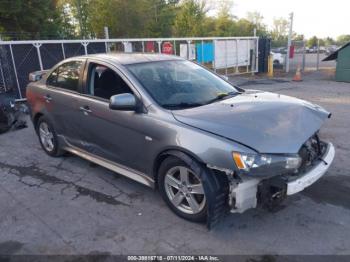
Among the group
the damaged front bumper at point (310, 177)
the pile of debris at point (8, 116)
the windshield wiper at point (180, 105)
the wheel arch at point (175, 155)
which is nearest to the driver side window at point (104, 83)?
the windshield wiper at point (180, 105)

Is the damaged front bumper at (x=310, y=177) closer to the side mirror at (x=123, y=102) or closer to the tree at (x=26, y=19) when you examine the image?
the side mirror at (x=123, y=102)

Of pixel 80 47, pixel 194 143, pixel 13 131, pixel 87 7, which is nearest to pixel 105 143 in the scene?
pixel 194 143

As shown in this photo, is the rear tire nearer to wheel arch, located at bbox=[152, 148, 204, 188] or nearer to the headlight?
wheel arch, located at bbox=[152, 148, 204, 188]

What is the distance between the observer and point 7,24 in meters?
22.3

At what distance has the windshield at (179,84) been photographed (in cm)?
Result: 349

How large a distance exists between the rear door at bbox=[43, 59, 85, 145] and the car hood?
Result: 68.2 inches

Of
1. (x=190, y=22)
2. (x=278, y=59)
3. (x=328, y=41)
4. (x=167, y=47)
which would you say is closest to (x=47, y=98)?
(x=167, y=47)

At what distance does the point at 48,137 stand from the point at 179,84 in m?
2.60

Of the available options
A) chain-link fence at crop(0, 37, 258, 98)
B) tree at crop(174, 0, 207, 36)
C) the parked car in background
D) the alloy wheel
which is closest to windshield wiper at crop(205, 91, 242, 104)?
the alloy wheel

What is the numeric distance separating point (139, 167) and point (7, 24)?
23316mm

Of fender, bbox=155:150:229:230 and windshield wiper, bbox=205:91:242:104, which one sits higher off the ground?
windshield wiper, bbox=205:91:242:104

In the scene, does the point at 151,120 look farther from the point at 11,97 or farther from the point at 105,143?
the point at 11,97

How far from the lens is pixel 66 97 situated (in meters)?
4.41

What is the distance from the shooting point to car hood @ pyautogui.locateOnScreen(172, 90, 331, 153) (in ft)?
9.17
